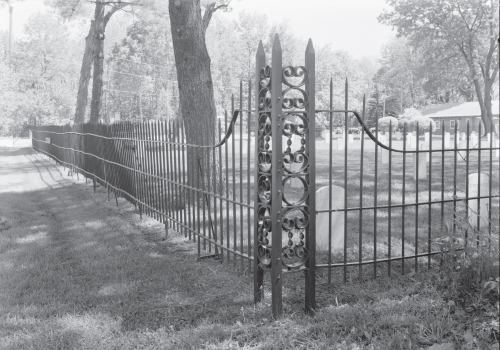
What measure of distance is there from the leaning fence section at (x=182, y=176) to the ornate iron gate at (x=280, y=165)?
237 mm

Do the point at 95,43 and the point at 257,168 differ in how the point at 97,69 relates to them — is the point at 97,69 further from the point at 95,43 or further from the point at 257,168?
the point at 257,168

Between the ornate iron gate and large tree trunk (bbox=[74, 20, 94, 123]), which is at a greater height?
large tree trunk (bbox=[74, 20, 94, 123])

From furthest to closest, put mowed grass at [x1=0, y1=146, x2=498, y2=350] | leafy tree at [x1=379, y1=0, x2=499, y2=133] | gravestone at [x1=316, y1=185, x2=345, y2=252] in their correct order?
leafy tree at [x1=379, y1=0, x2=499, y2=133] → gravestone at [x1=316, y1=185, x2=345, y2=252] → mowed grass at [x1=0, y1=146, x2=498, y2=350]

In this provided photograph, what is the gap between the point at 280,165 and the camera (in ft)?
13.9

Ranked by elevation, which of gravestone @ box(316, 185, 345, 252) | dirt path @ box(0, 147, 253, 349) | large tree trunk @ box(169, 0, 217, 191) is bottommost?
dirt path @ box(0, 147, 253, 349)

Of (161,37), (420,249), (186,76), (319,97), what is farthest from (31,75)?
(420,249)

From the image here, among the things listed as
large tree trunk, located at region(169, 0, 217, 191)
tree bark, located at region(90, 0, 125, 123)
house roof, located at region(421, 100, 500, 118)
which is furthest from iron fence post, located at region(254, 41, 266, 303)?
house roof, located at region(421, 100, 500, 118)

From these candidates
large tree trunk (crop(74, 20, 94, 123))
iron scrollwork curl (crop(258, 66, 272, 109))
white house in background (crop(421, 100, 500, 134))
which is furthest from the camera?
white house in background (crop(421, 100, 500, 134))

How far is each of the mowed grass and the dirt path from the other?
0.01 metres

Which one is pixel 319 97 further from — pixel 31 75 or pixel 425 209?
pixel 425 209

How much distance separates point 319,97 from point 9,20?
32.4 meters

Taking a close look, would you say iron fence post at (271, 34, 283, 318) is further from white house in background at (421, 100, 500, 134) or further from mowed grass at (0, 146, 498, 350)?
white house in background at (421, 100, 500, 134)

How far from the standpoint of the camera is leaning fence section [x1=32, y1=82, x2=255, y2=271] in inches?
212

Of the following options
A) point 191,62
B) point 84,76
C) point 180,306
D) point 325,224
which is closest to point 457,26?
point 84,76
